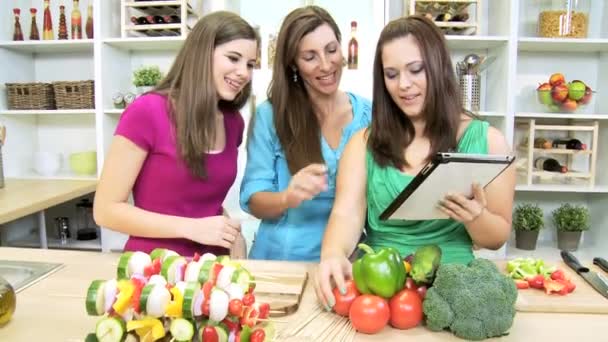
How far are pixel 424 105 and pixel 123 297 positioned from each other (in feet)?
2.79

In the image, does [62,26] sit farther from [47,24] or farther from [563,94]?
[563,94]

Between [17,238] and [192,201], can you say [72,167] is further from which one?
[192,201]

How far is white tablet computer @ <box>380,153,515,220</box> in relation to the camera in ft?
3.04

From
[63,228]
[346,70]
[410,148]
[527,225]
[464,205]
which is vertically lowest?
[63,228]

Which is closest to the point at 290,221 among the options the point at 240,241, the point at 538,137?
the point at 240,241

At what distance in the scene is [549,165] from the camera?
2723mm

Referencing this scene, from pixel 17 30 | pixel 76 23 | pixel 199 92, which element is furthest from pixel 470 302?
pixel 17 30

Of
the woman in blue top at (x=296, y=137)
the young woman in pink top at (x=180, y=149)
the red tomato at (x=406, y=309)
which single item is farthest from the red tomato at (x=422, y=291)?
the woman in blue top at (x=296, y=137)

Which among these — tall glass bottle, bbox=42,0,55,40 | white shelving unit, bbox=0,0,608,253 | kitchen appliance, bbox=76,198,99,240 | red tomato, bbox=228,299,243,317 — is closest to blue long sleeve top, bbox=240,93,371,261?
red tomato, bbox=228,299,243,317

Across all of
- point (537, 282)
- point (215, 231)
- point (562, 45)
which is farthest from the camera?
point (562, 45)

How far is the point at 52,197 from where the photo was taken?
2.32m

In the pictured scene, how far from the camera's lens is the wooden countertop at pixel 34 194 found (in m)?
2.06

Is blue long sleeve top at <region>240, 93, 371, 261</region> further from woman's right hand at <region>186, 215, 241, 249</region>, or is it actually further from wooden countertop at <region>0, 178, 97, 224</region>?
wooden countertop at <region>0, 178, 97, 224</region>

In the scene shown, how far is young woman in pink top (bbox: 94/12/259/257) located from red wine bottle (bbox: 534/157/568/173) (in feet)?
6.26
